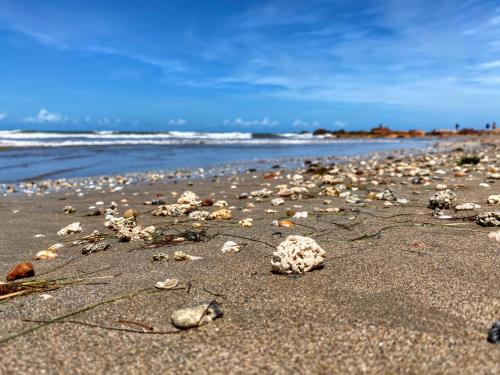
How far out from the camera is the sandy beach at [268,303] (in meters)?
1.77

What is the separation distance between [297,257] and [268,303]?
517 mm

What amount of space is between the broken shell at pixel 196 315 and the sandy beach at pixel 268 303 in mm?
30

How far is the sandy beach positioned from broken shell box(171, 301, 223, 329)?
0.03 m

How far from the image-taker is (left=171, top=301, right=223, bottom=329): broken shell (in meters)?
2.06

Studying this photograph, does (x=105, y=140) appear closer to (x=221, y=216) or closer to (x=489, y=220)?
(x=221, y=216)

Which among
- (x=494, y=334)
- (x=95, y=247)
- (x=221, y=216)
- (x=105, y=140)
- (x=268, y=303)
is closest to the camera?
(x=494, y=334)

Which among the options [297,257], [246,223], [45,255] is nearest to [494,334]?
[297,257]

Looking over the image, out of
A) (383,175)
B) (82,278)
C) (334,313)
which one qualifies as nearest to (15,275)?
(82,278)

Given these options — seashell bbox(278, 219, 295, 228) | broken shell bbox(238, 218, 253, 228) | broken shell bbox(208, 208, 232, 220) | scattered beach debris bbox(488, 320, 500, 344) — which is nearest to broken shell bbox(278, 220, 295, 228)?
seashell bbox(278, 219, 295, 228)

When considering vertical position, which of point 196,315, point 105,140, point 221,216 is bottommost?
point 105,140

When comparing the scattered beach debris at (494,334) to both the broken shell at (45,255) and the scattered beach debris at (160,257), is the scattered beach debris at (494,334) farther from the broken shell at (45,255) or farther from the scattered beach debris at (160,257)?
the broken shell at (45,255)

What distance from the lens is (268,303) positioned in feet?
7.68

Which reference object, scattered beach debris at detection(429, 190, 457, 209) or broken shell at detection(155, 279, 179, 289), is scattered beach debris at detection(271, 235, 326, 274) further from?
scattered beach debris at detection(429, 190, 457, 209)

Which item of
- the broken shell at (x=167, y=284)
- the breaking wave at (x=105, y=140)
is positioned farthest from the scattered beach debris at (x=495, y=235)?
the breaking wave at (x=105, y=140)
